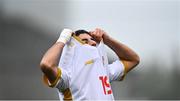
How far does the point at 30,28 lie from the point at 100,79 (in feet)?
17.9

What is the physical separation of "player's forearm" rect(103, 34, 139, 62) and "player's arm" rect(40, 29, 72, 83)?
0.31 m

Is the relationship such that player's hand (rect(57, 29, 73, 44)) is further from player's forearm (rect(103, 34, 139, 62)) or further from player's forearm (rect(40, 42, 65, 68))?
player's forearm (rect(103, 34, 139, 62))

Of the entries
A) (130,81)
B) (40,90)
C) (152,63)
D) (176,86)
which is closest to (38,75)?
(40,90)

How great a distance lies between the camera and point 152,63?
9.16 m

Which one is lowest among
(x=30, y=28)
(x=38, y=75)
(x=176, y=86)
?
(x=176, y=86)

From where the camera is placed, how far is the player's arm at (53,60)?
8.34ft

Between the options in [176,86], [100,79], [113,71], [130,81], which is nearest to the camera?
[100,79]

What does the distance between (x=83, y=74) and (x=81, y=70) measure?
22 mm

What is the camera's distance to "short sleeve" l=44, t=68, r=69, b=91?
256cm

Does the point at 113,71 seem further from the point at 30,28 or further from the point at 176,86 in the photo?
the point at 176,86

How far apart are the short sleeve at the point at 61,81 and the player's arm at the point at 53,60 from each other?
0.05 feet

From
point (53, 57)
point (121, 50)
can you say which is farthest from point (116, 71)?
point (53, 57)

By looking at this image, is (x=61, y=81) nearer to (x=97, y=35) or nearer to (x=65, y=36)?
(x=65, y=36)

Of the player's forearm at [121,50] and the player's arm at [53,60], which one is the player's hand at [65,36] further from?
the player's forearm at [121,50]
